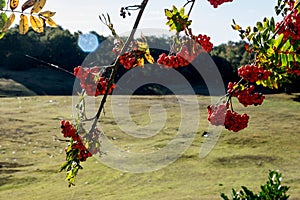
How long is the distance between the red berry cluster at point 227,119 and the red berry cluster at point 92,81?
0.57 metres

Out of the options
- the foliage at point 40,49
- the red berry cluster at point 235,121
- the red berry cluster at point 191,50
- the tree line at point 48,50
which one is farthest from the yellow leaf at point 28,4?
the foliage at point 40,49

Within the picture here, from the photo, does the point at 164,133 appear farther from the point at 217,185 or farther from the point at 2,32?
the point at 2,32

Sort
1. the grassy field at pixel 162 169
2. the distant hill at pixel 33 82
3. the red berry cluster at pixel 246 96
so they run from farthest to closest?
the distant hill at pixel 33 82, the grassy field at pixel 162 169, the red berry cluster at pixel 246 96

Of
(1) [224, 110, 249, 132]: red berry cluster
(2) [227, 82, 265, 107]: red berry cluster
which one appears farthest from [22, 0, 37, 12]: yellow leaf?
(1) [224, 110, 249, 132]: red berry cluster

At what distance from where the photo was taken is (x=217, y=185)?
993cm

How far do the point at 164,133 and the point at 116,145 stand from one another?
2.40 meters

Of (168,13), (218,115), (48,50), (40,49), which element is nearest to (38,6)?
(168,13)

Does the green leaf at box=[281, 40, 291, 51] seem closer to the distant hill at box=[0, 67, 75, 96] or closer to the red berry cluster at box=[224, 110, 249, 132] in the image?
the red berry cluster at box=[224, 110, 249, 132]

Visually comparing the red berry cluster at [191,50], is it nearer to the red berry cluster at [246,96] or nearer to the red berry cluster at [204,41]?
the red berry cluster at [204,41]

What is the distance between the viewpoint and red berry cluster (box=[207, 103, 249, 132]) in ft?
6.99

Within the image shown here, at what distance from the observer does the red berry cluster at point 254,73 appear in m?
1.83

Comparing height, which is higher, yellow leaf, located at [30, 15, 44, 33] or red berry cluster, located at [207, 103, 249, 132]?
yellow leaf, located at [30, 15, 44, 33]

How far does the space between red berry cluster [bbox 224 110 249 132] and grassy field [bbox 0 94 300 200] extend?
6.62 meters

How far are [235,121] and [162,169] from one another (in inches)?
382
